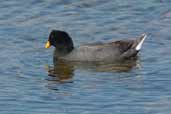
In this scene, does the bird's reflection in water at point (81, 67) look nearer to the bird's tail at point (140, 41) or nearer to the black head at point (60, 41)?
the bird's tail at point (140, 41)

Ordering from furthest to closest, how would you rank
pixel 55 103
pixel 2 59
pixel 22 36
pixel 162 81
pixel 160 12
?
pixel 160 12
pixel 22 36
pixel 2 59
pixel 162 81
pixel 55 103

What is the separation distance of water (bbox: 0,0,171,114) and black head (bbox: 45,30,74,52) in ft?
0.83

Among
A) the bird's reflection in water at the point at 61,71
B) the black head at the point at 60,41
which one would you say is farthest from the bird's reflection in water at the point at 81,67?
the black head at the point at 60,41

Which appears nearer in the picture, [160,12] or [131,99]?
[131,99]

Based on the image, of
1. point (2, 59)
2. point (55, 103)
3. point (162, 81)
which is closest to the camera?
point (55, 103)

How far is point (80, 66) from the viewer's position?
1777cm

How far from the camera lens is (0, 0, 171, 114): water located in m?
14.0

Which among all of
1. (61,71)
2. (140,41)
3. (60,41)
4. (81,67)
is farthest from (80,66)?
(140,41)

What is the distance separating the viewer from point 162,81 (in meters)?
15.4

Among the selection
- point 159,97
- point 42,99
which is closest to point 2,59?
point 42,99

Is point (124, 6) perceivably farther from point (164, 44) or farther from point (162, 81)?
point (162, 81)

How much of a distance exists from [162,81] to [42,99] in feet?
8.11

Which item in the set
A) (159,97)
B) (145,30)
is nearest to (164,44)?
(145,30)

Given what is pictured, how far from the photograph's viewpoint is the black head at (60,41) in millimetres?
18531
